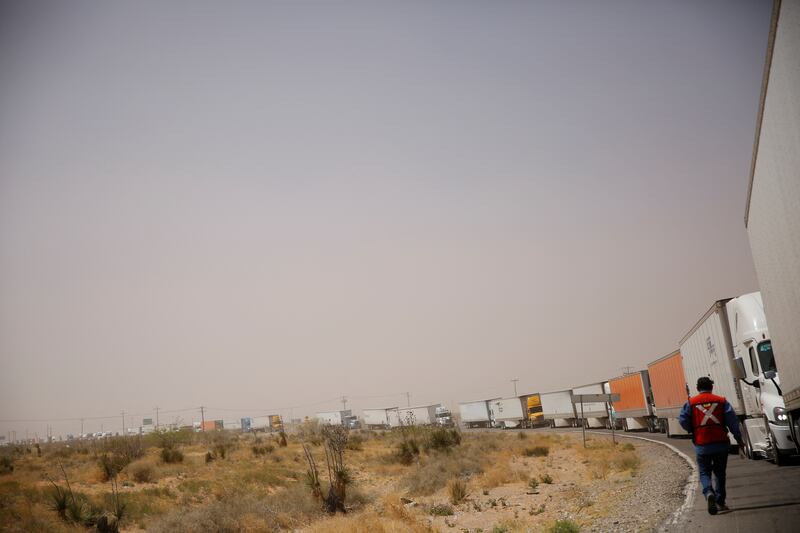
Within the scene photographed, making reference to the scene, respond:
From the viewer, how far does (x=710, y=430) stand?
8.22 m

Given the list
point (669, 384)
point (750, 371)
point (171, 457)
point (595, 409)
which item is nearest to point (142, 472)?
point (171, 457)

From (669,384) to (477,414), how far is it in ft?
162

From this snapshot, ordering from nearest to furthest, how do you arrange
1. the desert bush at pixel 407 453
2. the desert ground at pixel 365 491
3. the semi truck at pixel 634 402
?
the desert ground at pixel 365 491
the desert bush at pixel 407 453
the semi truck at pixel 634 402

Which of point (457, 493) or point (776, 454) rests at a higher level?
point (776, 454)

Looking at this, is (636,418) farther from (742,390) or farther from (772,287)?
(772,287)

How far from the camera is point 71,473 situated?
2942cm

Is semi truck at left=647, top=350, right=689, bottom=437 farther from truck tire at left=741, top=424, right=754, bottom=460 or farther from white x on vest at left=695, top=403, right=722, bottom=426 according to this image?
white x on vest at left=695, top=403, right=722, bottom=426

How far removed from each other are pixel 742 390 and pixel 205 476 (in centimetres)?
2471

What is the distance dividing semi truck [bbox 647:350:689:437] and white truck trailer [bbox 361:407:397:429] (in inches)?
2326

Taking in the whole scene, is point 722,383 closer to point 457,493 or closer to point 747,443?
point 747,443

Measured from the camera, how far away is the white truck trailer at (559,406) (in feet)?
172

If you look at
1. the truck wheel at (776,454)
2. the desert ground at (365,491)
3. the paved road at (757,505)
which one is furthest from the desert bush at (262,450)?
the paved road at (757,505)

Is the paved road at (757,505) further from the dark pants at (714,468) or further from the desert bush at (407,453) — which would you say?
the desert bush at (407,453)

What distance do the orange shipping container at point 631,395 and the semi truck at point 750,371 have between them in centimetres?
1941
